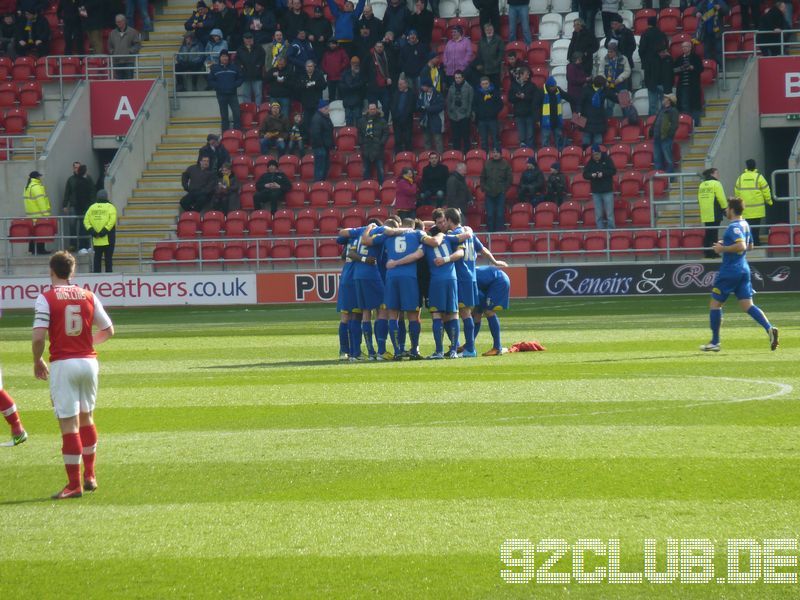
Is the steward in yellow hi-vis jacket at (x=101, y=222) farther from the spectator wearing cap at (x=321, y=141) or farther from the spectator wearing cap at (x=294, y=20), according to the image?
the spectator wearing cap at (x=294, y=20)

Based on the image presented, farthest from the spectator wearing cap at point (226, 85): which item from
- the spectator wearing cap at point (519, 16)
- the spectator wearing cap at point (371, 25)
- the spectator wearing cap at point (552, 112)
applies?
the spectator wearing cap at point (552, 112)

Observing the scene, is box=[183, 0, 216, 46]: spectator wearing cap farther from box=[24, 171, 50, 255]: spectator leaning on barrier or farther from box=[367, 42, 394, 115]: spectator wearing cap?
→ box=[24, 171, 50, 255]: spectator leaning on barrier

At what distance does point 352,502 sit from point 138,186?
28246 mm

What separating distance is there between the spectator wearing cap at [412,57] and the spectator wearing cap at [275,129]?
326 cm

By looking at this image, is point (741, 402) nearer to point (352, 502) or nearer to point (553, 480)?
point (553, 480)

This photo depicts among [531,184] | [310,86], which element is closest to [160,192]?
[310,86]

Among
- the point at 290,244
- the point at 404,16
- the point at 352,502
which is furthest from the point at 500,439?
the point at 404,16

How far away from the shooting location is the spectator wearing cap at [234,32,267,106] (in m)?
34.9

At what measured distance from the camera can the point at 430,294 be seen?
696 inches

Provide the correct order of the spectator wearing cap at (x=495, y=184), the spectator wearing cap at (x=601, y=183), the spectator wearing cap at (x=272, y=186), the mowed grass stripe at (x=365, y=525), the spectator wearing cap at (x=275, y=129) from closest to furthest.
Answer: the mowed grass stripe at (x=365, y=525)
the spectator wearing cap at (x=601, y=183)
the spectator wearing cap at (x=495, y=184)
the spectator wearing cap at (x=272, y=186)
the spectator wearing cap at (x=275, y=129)

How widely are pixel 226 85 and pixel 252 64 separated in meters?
0.99

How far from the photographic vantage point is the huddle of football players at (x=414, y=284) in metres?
17.6

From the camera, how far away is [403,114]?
3297 cm

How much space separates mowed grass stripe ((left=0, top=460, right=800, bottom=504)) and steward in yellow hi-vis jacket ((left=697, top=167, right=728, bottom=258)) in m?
19.5
